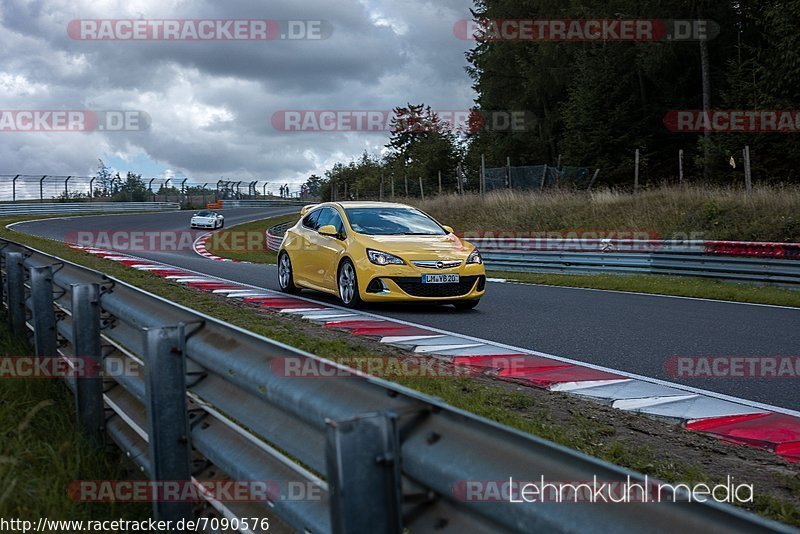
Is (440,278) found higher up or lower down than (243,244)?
higher up

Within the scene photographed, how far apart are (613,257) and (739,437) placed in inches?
528

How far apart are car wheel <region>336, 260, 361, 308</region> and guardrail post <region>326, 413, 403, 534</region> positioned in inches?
356

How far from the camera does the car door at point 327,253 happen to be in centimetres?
1149

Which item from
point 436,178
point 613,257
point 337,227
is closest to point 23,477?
point 337,227

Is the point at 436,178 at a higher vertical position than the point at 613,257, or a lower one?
higher

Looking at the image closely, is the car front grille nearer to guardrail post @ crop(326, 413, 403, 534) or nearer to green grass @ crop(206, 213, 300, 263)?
guardrail post @ crop(326, 413, 403, 534)

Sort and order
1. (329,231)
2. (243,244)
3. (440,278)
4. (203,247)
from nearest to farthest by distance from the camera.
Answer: (440,278) → (329,231) → (203,247) → (243,244)

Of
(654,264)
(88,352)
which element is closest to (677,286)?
(654,264)

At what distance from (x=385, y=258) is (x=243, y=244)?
29082 mm

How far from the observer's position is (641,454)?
14.9ft

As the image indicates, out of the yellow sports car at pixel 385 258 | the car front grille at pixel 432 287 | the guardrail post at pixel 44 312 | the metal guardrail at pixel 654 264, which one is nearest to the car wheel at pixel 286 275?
the yellow sports car at pixel 385 258

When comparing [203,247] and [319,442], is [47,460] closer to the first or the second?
[319,442]

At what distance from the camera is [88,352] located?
15.2 ft

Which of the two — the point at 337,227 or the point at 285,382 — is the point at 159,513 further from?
the point at 337,227
